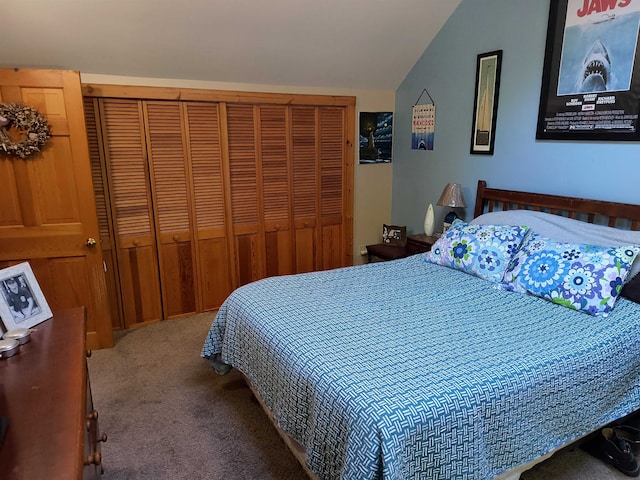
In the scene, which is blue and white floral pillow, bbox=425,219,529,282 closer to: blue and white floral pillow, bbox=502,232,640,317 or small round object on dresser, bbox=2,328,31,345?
blue and white floral pillow, bbox=502,232,640,317

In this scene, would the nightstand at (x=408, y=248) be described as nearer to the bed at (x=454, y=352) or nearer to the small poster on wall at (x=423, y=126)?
the bed at (x=454, y=352)

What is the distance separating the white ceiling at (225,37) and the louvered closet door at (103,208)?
345mm

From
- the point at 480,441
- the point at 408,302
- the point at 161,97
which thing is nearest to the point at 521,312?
the point at 408,302

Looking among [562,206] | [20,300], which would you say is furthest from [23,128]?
[562,206]

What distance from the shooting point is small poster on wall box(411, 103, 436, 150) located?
3723 mm

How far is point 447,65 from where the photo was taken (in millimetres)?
3494

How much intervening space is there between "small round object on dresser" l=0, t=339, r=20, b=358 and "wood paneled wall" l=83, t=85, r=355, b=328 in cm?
194

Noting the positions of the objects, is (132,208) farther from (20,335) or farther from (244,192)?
(20,335)

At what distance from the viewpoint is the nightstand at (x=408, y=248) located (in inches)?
137

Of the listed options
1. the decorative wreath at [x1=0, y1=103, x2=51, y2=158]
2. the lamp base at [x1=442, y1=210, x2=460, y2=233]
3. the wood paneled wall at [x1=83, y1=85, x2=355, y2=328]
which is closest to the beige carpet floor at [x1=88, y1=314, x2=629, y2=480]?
the wood paneled wall at [x1=83, y1=85, x2=355, y2=328]

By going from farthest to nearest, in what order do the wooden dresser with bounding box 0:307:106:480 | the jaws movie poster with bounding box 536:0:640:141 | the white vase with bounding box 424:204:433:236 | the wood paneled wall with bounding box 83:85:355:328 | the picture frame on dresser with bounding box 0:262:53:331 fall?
the white vase with bounding box 424:204:433:236 < the wood paneled wall with bounding box 83:85:355:328 < the jaws movie poster with bounding box 536:0:640:141 < the picture frame on dresser with bounding box 0:262:53:331 < the wooden dresser with bounding box 0:307:106:480

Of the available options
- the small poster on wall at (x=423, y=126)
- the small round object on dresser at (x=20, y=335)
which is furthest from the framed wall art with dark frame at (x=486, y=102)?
the small round object on dresser at (x=20, y=335)

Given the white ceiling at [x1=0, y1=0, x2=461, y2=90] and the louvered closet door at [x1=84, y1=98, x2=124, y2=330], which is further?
the louvered closet door at [x1=84, y1=98, x2=124, y2=330]

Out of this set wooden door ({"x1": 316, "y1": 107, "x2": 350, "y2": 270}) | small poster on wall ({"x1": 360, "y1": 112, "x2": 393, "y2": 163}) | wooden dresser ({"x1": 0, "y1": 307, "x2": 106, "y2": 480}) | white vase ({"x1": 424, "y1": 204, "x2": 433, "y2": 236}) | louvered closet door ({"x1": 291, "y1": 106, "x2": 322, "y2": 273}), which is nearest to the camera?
wooden dresser ({"x1": 0, "y1": 307, "x2": 106, "y2": 480})
